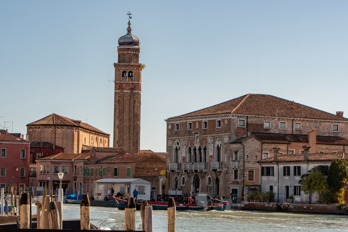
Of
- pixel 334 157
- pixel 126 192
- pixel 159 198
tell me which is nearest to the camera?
pixel 334 157

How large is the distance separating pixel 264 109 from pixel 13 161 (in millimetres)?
24582

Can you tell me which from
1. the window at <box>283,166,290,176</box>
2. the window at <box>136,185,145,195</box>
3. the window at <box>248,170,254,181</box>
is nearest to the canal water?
the window at <box>283,166,290,176</box>

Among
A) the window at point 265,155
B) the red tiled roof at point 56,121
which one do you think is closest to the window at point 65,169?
the red tiled roof at point 56,121

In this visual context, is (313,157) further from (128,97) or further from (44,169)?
(128,97)

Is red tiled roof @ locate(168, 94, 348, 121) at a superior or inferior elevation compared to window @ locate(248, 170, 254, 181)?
superior

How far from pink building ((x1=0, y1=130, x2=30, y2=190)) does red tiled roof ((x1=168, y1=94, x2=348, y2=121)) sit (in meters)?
17.1

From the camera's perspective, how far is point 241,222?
35.8 metres

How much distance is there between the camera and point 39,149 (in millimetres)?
75125

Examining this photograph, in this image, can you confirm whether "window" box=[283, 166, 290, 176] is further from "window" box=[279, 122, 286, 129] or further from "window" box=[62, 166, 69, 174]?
"window" box=[62, 166, 69, 174]

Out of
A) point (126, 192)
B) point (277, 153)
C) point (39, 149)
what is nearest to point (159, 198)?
point (126, 192)

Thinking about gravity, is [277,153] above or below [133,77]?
below

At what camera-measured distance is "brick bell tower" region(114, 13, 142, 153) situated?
278 feet

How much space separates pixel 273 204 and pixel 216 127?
424 inches

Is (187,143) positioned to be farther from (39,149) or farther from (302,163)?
(39,149)
